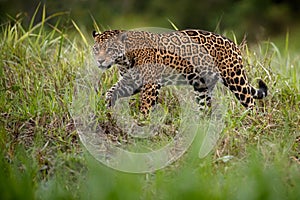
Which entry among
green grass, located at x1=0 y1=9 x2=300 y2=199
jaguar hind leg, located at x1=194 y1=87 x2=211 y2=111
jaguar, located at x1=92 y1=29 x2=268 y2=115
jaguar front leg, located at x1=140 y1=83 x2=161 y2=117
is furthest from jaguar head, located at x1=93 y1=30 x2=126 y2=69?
jaguar hind leg, located at x1=194 y1=87 x2=211 y2=111

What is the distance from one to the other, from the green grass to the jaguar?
290 mm

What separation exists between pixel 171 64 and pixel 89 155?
158 cm

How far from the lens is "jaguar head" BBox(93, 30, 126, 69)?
652 centimetres

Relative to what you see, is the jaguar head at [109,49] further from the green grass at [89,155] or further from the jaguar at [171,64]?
the green grass at [89,155]

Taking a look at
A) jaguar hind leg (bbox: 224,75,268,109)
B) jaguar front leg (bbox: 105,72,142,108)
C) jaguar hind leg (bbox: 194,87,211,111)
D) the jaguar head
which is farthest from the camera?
jaguar hind leg (bbox: 194,87,211,111)

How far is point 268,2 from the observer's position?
21312 millimetres

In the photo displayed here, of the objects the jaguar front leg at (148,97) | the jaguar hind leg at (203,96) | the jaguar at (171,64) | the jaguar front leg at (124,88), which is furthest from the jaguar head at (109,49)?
the jaguar hind leg at (203,96)

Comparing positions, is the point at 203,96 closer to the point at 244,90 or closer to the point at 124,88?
the point at 244,90

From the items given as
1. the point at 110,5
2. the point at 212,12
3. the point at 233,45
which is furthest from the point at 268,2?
the point at 233,45

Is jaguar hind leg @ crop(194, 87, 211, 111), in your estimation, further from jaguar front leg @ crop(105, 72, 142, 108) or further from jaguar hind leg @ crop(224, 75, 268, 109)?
jaguar front leg @ crop(105, 72, 142, 108)

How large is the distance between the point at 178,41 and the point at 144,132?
117 cm

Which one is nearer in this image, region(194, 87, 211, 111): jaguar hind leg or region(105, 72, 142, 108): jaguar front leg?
region(105, 72, 142, 108): jaguar front leg

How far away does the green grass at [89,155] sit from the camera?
4672mm

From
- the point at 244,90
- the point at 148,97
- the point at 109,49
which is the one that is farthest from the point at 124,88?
the point at 244,90
